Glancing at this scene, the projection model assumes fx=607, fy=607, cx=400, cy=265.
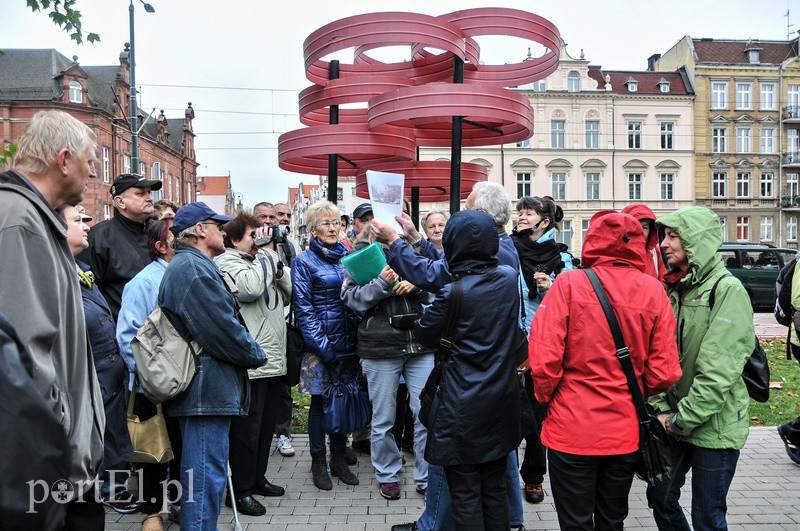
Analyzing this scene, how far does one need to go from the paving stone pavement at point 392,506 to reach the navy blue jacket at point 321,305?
3.45 feet

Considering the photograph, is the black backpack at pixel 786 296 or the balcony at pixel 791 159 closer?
the black backpack at pixel 786 296

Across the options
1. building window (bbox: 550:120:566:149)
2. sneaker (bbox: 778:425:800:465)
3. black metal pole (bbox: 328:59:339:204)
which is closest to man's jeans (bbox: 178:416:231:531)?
black metal pole (bbox: 328:59:339:204)

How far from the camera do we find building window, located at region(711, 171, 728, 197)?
45.4m

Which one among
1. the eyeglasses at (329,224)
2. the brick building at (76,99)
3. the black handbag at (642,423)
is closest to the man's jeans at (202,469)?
the eyeglasses at (329,224)

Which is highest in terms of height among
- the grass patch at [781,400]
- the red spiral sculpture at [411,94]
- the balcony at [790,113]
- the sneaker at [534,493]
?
the balcony at [790,113]

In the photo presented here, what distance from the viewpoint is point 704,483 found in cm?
305

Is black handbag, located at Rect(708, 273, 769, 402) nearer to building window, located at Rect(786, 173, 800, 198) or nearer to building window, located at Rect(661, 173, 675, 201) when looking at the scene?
building window, located at Rect(661, 173, 675, 201)

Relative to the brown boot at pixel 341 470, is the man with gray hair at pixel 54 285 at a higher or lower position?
higher

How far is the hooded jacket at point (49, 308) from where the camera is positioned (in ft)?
5.56

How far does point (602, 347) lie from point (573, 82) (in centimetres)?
4457

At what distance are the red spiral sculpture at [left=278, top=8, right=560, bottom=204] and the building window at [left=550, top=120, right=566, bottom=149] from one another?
38364 mm

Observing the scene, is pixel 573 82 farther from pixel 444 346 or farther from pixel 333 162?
pixel 444 346

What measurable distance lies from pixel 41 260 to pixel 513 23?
508 cm

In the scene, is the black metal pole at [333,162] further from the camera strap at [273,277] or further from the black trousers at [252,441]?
the black trousers at [252,441]
